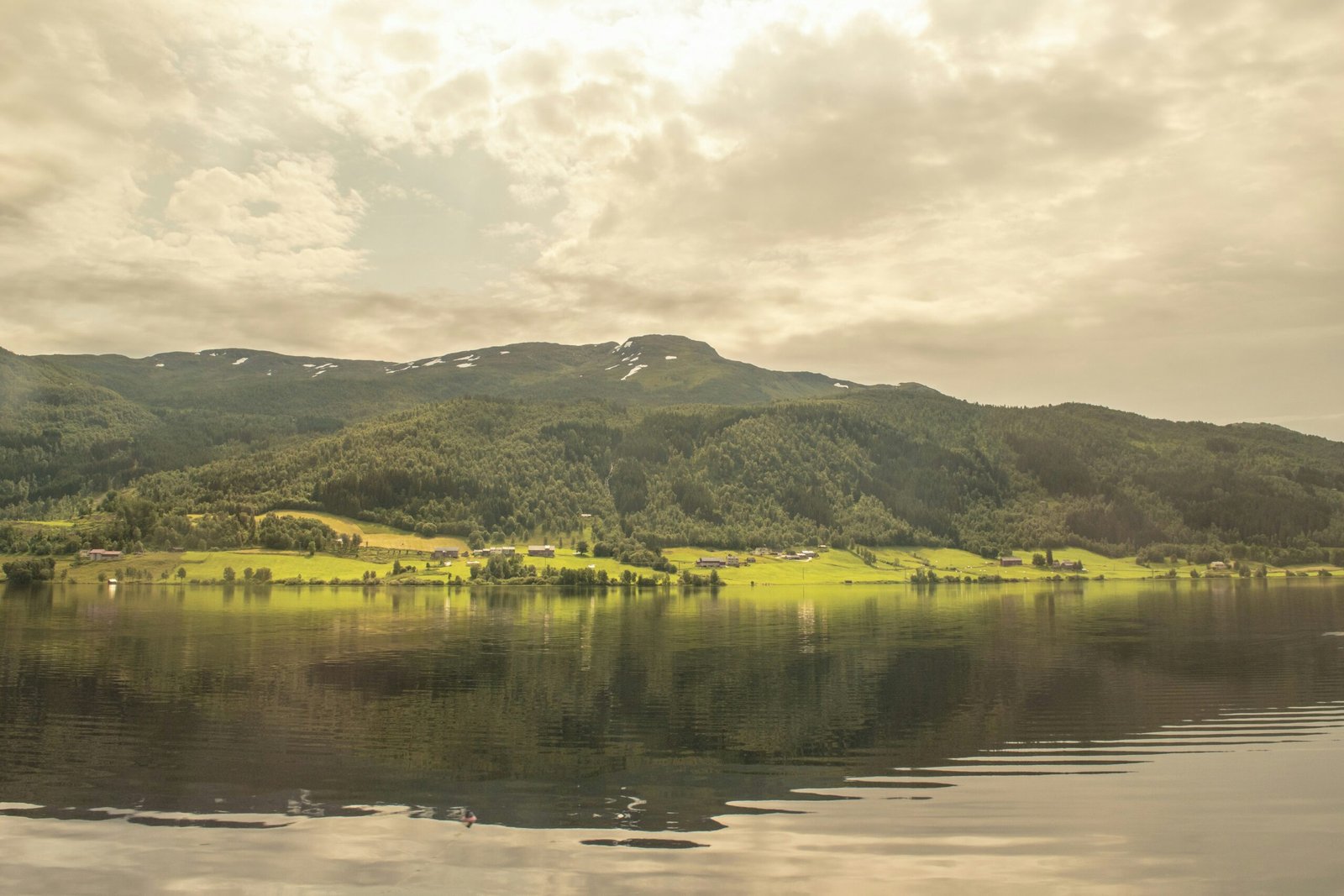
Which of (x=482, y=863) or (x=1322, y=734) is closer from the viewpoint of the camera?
(x=482, y=863)

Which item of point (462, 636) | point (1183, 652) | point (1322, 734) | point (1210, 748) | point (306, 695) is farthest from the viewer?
point (462, 636)

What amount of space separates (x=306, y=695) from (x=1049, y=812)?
1584 inches

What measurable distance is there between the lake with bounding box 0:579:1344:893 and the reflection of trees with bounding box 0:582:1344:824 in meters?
0.28

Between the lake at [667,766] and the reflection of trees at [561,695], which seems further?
the reflection of trees at [561,695]

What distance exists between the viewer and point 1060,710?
44.7 m

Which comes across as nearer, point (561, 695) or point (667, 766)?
point (667, 766)

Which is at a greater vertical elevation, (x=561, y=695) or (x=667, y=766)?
(x=667, y=766)

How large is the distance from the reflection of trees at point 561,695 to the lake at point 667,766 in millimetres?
280

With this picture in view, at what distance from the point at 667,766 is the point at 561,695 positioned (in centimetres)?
1804

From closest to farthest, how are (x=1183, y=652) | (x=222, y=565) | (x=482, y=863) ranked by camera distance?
(x=482, y=863) < (x=1183, y=652) < (x=222, y=565)

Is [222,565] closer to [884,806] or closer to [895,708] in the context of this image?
[895,708]

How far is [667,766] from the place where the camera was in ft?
107

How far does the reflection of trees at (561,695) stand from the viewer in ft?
103

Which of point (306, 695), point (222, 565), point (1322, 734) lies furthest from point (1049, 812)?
point (222, 565)
